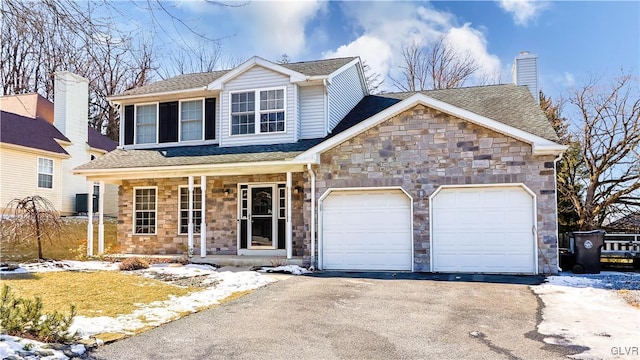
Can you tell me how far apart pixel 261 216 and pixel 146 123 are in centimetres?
522

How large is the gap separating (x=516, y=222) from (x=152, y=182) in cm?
1057

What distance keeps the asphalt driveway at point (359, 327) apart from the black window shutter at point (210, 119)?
282 inches

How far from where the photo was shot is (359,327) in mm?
6883

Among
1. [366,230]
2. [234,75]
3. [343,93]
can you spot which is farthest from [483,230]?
[234,75]

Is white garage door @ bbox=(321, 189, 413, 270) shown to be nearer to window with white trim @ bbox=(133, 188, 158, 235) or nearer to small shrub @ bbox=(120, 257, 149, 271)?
small shrub @ bbox=(120, 257, 149, 271)

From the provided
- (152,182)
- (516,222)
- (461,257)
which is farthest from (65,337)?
(152,182)

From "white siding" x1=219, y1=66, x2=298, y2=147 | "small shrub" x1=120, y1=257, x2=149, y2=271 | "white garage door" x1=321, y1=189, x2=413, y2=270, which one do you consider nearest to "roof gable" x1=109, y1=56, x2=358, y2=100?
"white siding" x1=219, y1=66, x2=298, y2=147

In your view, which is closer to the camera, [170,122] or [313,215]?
[313,215]

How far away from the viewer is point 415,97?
11992 mm

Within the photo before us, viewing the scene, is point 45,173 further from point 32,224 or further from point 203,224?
point 203,224

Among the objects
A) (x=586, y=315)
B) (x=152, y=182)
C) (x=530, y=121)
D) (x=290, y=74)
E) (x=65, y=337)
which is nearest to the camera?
(x=65, y=337)

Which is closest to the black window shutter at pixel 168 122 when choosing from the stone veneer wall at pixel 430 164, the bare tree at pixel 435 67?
the stone veneer wall at pixel 430 164

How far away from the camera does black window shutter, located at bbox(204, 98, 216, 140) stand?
15.5m

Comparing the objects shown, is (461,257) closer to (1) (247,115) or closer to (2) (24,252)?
(1) (247,115)
